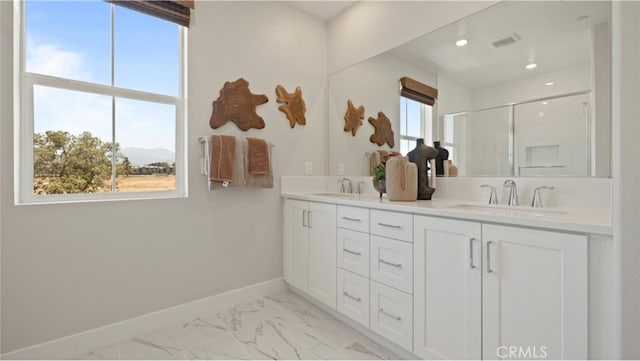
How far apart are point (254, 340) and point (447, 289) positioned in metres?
1.25

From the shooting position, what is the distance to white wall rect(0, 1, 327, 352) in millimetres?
1605

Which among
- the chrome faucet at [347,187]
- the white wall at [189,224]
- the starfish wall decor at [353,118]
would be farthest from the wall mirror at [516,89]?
the white wall at [189,224]

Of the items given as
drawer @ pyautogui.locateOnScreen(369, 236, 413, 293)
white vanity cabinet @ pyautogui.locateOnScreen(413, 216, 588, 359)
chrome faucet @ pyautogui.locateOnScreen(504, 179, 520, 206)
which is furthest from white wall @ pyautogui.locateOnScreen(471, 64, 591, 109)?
drawer @ pyautogui.locateOnScreen(369, 236, 413, 293)

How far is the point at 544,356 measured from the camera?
1.11 m

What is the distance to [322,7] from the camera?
2.75 m

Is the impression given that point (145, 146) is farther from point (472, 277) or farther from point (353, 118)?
point (472, 277)

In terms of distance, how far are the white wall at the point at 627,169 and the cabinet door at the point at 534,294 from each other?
0.35m

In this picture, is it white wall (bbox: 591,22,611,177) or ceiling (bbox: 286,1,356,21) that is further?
ceiling (bbox: 286,1,356,21)

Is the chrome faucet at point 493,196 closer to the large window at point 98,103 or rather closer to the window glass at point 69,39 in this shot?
the large window at point 98,103

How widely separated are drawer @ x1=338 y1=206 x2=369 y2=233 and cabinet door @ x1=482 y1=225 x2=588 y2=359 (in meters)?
0.71

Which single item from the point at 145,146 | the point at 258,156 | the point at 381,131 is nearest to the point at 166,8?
the point at 145,146

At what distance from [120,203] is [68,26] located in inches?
44.3

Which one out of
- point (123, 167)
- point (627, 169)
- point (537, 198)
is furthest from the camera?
point (123, 167)

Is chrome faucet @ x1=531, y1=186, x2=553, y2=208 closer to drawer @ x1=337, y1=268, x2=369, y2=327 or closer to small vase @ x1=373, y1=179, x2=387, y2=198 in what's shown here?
small vase @ x1=373, y1=179, x2=387, y2=198
